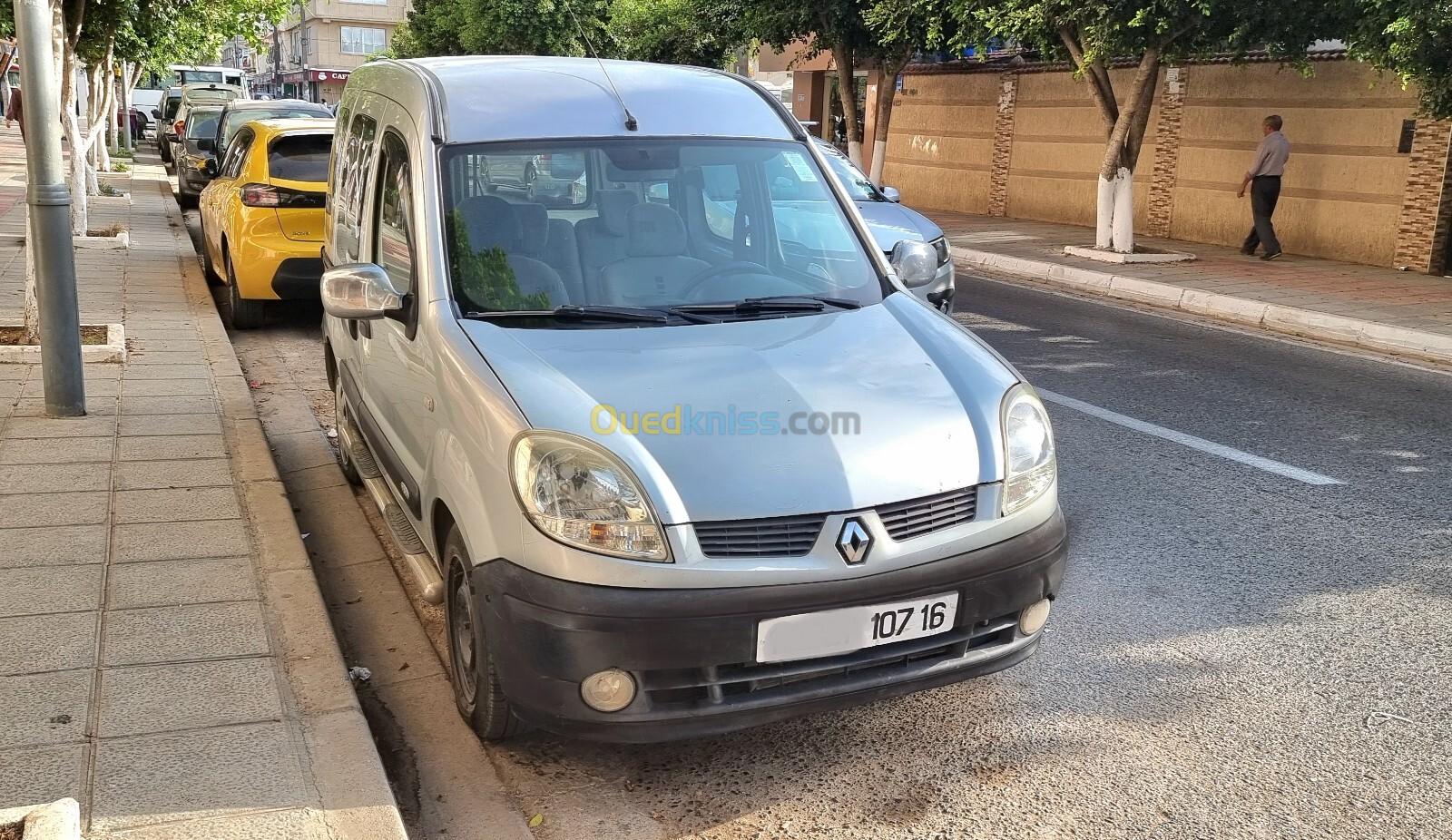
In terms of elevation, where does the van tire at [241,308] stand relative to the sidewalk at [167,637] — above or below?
above

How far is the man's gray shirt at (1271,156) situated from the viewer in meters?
15.8

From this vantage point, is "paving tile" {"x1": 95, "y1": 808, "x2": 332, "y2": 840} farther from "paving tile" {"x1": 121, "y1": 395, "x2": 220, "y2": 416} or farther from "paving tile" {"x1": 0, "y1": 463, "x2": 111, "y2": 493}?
"paving tile" {"x1": 121, "y1": 395, "x2": 220, "y2": 416}

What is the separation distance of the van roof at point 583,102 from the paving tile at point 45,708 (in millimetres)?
2017

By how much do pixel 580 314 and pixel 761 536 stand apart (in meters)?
1.08

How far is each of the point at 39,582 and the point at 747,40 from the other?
76.8 feet

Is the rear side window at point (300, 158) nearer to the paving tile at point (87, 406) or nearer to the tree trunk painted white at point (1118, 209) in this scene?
the paving tile at point (87, 406)

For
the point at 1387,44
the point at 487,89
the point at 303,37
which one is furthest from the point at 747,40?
the point at 303,37

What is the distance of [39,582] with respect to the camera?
14.4 feet

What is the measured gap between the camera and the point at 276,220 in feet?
31.2

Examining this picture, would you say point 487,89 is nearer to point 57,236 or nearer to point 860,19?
point 57,236

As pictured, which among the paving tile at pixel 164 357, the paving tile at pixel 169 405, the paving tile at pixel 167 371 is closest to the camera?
the paving tile at pixel 169 405

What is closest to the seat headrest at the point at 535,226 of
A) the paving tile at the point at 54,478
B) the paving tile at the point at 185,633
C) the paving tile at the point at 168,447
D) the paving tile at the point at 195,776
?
the paving tile at the point at 185,633

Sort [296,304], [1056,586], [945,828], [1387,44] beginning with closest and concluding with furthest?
[945,828], [1056,586], [296,304], [1387,44]

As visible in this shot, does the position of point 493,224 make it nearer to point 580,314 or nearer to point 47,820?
point 580,314
